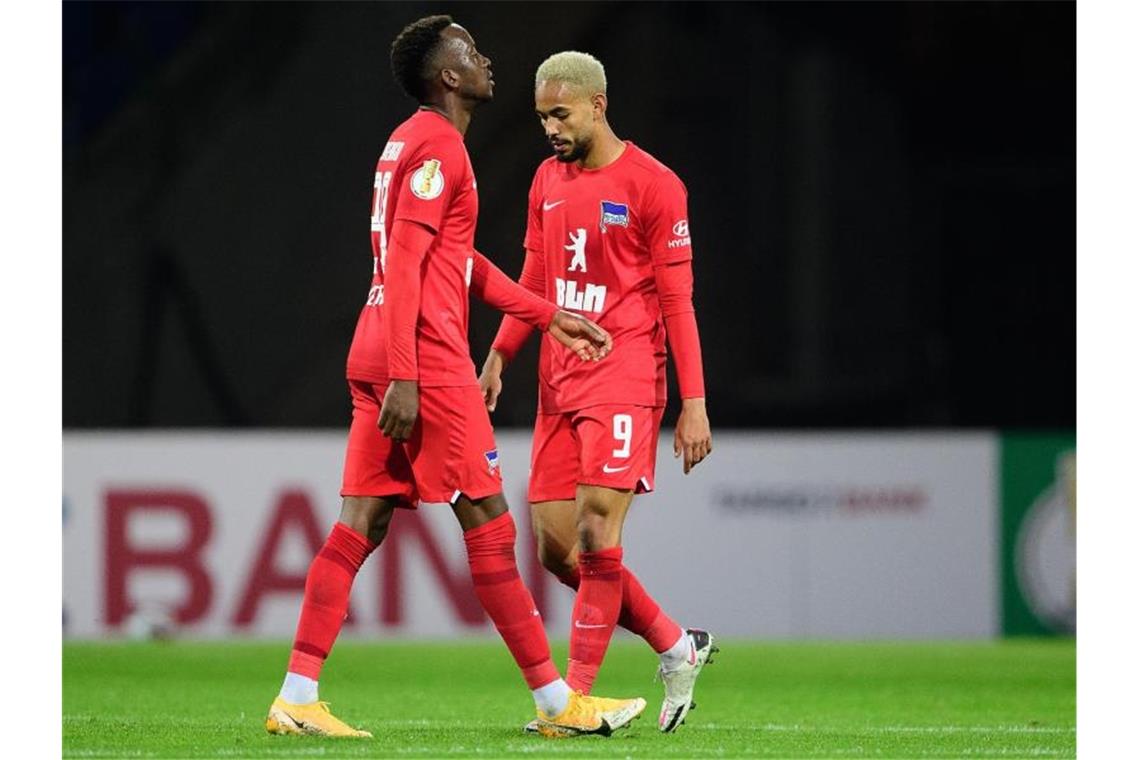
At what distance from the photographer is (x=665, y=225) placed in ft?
18.7

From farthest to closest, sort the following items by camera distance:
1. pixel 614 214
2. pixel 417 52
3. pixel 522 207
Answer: pixel 522 207 < pixel 614 214 < pixel 417 52

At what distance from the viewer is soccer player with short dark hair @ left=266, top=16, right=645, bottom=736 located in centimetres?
514

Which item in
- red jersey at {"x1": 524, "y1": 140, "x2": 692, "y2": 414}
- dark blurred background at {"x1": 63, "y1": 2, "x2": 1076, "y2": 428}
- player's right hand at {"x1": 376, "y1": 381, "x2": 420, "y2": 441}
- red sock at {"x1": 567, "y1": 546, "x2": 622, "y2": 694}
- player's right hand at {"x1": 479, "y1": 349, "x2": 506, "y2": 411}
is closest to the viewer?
player's right hand at {"x1": 376, "y1": 381, "x2": 420, "y2": 441}

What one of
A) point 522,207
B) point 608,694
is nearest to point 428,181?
point 608,694

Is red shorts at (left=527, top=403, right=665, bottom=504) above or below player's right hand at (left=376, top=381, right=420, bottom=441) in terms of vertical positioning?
→ below

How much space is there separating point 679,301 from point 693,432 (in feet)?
1.23

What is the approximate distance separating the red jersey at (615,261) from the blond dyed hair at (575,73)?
0.25 metres

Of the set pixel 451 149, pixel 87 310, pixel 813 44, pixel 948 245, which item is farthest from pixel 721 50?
pixel 451 149

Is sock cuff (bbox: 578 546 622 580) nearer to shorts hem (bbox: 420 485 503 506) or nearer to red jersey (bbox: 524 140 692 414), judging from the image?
red jersey (bbox: 524 140 692 414)

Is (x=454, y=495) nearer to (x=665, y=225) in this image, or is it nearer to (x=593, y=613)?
(x=593, y=613)

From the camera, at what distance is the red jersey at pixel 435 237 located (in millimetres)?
5152

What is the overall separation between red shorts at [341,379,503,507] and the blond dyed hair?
954 mm

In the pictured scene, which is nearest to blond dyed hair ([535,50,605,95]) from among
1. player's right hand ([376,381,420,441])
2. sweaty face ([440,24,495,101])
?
sweaty face ([440,24,495,101])

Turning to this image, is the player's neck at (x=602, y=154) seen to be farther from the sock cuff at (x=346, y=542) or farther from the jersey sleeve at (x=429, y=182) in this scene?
the sock cuff at (x=346, y=542)
